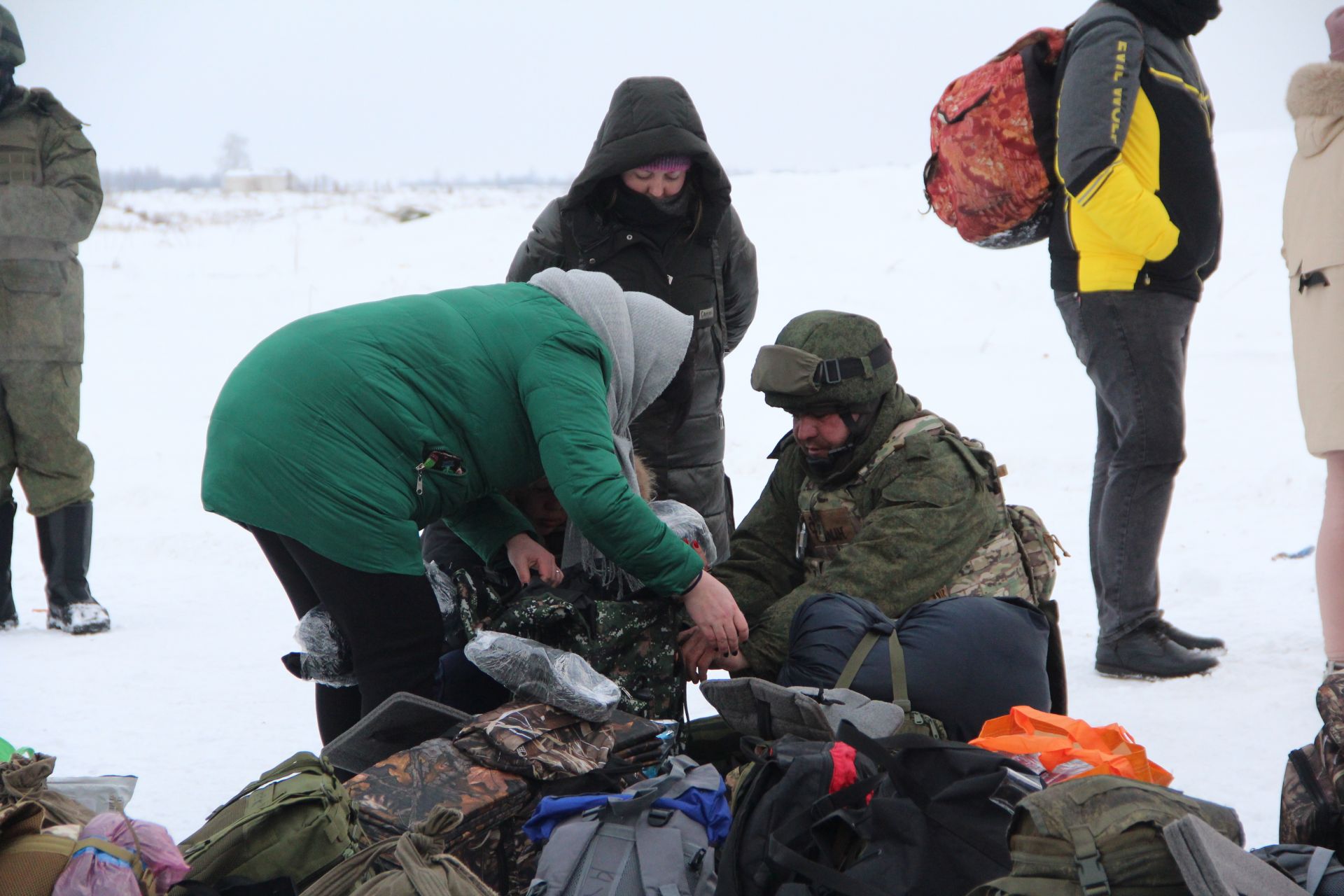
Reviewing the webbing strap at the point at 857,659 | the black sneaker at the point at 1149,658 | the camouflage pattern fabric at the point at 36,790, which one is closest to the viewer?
the camouflage pattern fabric at the point at 36,790

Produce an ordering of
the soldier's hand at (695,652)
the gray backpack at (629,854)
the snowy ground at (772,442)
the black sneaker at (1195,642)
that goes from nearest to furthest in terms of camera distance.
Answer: the gray backpack at (629,854), the soldier's hand at (695,652), the snowy ground at (772,442), the black sneaker at (1195,642)

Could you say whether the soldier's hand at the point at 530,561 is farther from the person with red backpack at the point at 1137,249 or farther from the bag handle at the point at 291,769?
the person with red backpack at the point at 1137,249

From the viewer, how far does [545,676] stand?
244cm

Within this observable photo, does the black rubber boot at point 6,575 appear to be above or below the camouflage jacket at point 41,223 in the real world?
below

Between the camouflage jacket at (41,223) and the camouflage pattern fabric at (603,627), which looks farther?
the camouflage jacket at (41,223)

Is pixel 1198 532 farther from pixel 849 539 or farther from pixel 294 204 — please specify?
pixel 294 204

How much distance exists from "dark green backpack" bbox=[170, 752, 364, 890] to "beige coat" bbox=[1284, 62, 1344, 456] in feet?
9.23

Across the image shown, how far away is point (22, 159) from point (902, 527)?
13.3 ft

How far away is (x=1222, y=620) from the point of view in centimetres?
448

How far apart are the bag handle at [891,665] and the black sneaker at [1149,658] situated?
5.18 feet

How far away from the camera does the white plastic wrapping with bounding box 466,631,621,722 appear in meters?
2.40

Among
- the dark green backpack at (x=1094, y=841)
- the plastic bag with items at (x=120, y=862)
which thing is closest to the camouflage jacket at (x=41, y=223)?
the plastic bag with items at (x=120, y=862)

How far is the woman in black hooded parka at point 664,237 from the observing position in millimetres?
3676

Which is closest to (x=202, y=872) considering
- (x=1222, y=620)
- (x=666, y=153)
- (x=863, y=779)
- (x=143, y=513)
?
(x=863, y=779)
